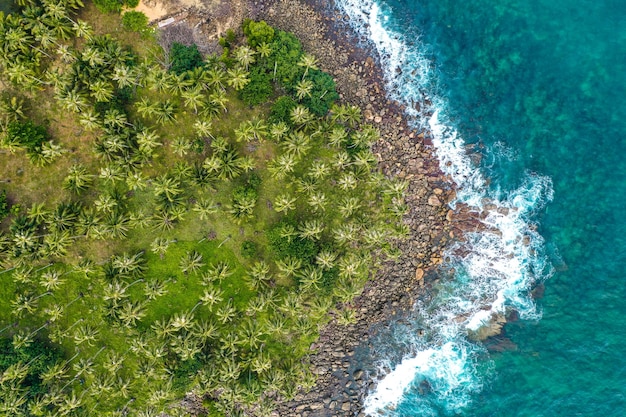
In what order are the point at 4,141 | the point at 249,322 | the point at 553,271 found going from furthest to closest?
the point at 553,271 → the point at 249,322 → the point at 4,141

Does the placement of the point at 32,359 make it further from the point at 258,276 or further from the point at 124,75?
the point at 124,75

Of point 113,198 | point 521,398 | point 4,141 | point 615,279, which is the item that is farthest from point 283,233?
point 615,279

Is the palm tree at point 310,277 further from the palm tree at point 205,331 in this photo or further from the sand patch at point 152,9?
the sand patch at point 152,9

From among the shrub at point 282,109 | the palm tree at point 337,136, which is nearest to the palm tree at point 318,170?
the palm tree at point 337,136

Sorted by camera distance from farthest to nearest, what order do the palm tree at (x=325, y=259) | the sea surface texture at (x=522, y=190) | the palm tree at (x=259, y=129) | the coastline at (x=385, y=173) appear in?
the coastline at (x=385, y=173)
the sea surface texture at (x=522, y=190)
the palm tree at (x=325, y=259)
the palm tree at (x=259, y=129)

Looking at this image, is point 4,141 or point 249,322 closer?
point 4,141

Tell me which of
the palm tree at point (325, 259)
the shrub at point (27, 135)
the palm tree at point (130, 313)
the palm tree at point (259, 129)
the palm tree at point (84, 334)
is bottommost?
the palm tree at point (84, 334)

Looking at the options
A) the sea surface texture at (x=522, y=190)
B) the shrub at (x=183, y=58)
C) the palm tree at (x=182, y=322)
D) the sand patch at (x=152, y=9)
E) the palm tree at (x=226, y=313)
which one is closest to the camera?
the palm tree at (x=182, y=322)

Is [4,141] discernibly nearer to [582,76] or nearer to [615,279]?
[582,76]

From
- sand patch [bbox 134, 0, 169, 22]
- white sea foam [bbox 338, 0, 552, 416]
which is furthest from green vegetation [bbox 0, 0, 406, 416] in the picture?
white sea foam [bbox 338, 0, 552, 416]
